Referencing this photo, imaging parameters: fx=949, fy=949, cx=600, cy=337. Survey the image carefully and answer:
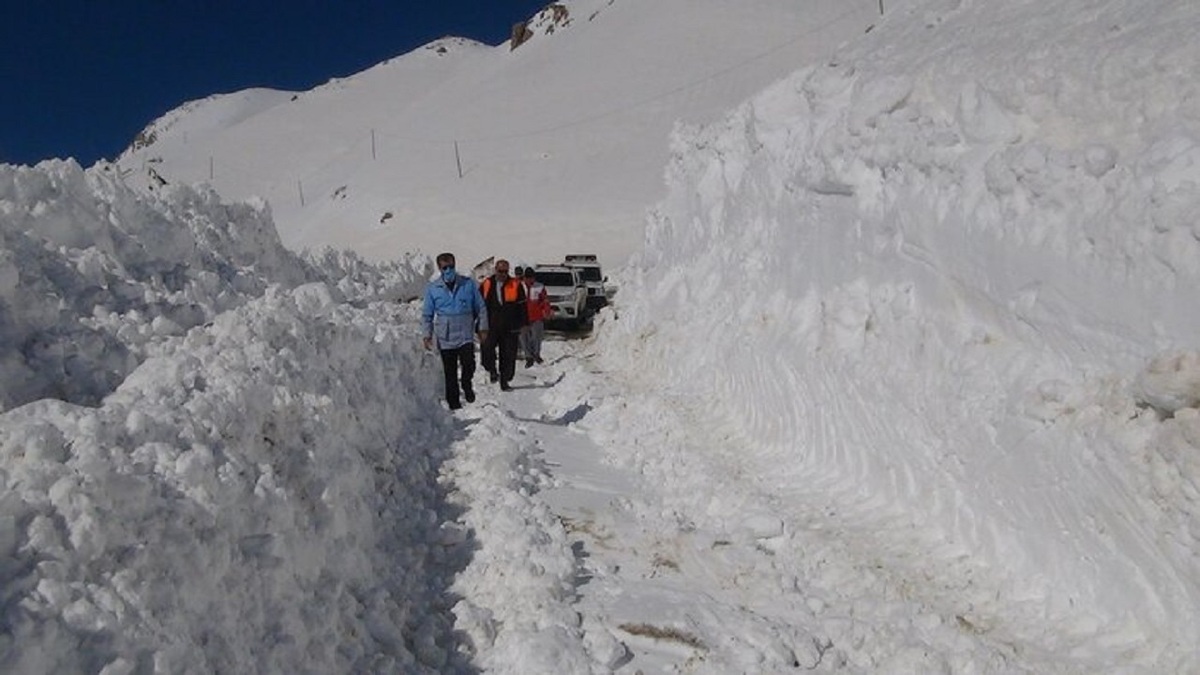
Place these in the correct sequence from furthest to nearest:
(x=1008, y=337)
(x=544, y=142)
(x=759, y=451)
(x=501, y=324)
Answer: (x=544, y=142), (x=501, y=324), (x=759, y=451), (x=1008, y=337)

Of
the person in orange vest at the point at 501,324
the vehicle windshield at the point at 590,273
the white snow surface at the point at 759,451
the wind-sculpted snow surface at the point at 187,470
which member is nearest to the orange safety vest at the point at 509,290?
the person in orange vest at the point at 501,324

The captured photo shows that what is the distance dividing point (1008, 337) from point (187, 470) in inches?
191

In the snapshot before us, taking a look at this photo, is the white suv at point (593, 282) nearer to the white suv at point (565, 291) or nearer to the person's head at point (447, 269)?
the white suv at point (565, 291)

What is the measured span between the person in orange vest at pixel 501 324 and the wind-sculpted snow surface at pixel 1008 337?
336 centimetres

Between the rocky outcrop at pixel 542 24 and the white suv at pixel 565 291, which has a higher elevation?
the rocky outcrop at pixel 542 24

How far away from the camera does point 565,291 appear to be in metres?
22.2

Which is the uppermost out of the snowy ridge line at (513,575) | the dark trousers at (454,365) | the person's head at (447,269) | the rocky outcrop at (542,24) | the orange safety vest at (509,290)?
the rocky outcrop at (542,24)

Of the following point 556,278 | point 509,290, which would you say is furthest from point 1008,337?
point 556,278

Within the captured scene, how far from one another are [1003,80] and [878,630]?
13.7 ft

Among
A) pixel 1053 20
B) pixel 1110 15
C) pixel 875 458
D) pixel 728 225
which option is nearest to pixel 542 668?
pixel 875 458

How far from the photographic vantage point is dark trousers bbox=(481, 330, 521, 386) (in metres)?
12.5

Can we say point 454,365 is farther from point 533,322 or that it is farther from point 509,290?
point 533,322

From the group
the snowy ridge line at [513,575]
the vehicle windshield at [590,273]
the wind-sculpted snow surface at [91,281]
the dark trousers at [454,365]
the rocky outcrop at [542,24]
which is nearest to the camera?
the snowy ridge line at [513,575]

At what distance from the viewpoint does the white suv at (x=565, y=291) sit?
863 inches
